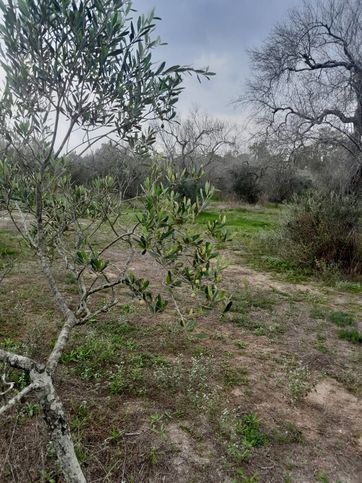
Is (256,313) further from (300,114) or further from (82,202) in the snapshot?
(300,114)

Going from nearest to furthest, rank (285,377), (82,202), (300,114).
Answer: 1. (82,202)
2. (285,377)
3. (300,114)

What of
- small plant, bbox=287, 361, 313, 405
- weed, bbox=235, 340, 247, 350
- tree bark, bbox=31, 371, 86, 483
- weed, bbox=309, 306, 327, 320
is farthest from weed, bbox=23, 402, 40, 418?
weed, bbox=309, 306, 327, 320

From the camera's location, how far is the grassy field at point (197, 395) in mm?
2164

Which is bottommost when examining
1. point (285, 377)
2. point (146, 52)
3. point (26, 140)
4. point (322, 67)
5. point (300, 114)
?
point (285, 377)

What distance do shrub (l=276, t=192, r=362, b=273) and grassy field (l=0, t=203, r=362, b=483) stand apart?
2.26 meters

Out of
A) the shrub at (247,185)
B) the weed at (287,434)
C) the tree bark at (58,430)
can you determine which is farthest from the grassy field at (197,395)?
the shrub at (247,185)

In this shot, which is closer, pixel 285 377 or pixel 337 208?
pixel 285 377

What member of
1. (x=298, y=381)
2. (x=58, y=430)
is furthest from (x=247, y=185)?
(x=58, y=430)

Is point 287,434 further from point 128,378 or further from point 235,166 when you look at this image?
point 235,166

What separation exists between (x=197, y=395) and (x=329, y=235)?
5.37m

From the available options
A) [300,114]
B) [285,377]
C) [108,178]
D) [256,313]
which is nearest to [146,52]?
[108,178]

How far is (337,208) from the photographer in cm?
725

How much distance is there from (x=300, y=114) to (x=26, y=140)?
9997mm

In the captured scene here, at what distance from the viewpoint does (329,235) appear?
23.4ft
